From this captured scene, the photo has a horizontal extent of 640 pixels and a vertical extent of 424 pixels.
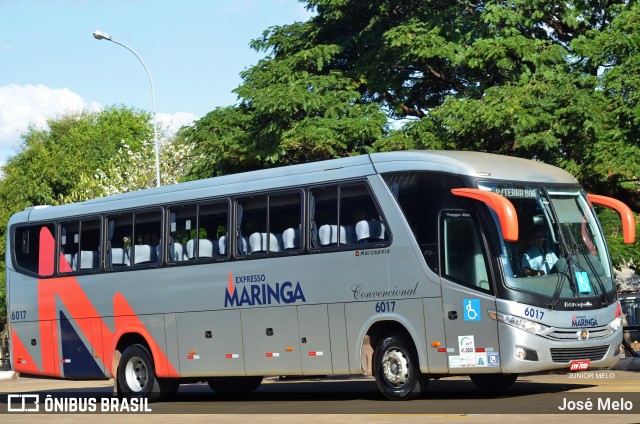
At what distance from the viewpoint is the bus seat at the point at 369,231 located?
1641 cm

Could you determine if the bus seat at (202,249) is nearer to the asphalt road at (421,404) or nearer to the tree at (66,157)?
the asphalt road at (421,404)

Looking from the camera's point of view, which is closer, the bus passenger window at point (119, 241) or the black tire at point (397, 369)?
the black tire at point (397, 369)

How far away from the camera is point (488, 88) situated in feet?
86.1

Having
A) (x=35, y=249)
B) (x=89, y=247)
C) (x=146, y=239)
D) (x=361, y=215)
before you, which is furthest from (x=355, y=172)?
(x=35, y=249)

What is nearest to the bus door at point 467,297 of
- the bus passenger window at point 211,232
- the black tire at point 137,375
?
the bus passenger window at point 211,232

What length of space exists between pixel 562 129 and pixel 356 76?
7.91 m

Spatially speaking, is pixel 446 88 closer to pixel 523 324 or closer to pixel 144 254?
pixel 144 254

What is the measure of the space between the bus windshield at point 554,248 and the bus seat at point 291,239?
3400 millimetres

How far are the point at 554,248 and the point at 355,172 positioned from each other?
324cm

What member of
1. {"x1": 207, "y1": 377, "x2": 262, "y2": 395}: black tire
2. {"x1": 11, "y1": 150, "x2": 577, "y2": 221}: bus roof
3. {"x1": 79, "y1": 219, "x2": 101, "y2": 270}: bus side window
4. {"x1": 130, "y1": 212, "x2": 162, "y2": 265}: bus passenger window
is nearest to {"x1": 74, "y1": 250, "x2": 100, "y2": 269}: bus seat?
{"x1": 79, "y1": 219, "x2": 101, "y2": 270}: bus side window

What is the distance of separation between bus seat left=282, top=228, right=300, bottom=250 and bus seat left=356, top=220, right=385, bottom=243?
1258mm

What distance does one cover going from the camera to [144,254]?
20.1m

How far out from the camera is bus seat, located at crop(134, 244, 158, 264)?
20.0 m

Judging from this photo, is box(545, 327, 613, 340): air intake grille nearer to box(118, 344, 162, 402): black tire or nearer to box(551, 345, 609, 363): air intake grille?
box(551, 345, 609, 363): air intake grille
